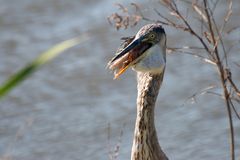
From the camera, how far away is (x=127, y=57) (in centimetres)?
482

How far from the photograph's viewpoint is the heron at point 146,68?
485cm

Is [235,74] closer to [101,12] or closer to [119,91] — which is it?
[119,91]

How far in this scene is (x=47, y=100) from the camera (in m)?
7.73

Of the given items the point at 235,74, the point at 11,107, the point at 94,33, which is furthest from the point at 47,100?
the point at 235,74

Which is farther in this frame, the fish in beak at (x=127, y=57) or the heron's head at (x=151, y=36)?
the heron's head at (x=151, y=36)

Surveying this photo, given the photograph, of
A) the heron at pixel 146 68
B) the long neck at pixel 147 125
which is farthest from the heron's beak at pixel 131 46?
the long neck at pixel 147 125

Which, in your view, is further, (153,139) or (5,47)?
(5,47)

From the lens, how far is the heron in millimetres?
4848

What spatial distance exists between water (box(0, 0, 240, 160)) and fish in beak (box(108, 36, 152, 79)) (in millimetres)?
1648

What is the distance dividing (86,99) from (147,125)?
266cm

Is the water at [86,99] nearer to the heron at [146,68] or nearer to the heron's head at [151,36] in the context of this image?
the heron at [146,68]

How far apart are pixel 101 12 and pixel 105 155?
2.50m

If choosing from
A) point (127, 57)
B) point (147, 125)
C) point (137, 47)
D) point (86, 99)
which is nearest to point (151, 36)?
point (137, 47)

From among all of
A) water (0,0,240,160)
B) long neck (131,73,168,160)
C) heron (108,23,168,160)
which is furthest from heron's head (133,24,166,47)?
water (0,0,240,160)
